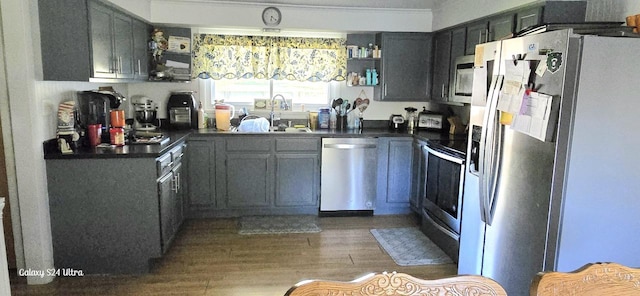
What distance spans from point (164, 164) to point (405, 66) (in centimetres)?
273

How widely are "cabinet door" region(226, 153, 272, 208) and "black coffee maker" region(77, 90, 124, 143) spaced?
1.21m

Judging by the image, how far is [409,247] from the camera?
3.66 m

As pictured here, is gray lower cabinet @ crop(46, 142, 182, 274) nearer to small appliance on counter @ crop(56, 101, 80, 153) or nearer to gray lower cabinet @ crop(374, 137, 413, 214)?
small appliance on counter @ crop(56, 101, 80, 153)

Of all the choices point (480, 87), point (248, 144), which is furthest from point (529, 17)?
point (248, 144)

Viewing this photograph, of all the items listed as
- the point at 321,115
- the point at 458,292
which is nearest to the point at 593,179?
the point at 458,292

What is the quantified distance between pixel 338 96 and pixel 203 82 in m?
1.54

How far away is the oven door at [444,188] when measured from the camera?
130 inches

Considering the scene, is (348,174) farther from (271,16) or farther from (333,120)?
(271,16)

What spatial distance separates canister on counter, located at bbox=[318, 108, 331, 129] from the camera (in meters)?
4.74

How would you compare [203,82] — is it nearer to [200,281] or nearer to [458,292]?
[200,281]

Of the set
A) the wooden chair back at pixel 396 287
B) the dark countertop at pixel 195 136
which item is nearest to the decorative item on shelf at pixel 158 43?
the dark countertop at pixel 195 136

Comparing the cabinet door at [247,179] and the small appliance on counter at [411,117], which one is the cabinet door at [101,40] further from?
the small appliance on counter at [411,117]

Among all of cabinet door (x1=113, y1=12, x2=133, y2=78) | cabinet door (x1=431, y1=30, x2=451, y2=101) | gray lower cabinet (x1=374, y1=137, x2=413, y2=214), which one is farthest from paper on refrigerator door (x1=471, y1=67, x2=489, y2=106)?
cabinet door (x1=113, y1=12, x2=133, y2=78)

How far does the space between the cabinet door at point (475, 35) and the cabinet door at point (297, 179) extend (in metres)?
1.78
